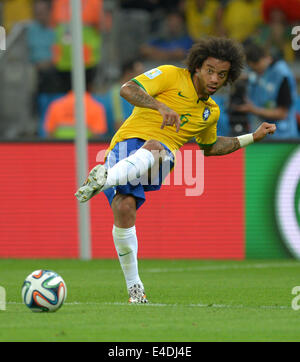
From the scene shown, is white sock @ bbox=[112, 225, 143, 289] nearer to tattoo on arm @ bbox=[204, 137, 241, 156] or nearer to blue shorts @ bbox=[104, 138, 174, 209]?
blue shorts @ bbox=[104, 138, 174, 209]

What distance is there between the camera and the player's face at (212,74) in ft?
26.3

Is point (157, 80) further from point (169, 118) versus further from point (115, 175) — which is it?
point (115, 175)

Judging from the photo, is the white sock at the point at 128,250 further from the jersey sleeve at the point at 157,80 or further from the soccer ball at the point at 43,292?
the jersey sleeve at the point at 157,80

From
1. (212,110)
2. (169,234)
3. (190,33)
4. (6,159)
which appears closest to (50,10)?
(190,33)

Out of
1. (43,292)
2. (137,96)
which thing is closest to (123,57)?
(137,96)

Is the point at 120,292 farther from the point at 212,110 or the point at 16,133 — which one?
the point at 16,133

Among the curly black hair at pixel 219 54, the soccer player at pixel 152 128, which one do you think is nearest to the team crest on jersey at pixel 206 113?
the soccer player at pixel 152 128

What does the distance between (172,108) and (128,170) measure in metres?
0.87

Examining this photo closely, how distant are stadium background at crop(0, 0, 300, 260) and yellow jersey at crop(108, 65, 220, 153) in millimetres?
5484

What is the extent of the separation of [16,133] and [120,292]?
270 inches

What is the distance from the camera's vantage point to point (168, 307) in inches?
291

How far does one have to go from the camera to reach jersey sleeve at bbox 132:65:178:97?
25.7ft

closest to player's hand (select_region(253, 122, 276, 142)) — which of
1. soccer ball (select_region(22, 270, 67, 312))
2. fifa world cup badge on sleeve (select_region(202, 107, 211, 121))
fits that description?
fifa world cup badge on sleeve (select_region(202, 107, 211, 121))

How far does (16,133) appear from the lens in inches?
598
